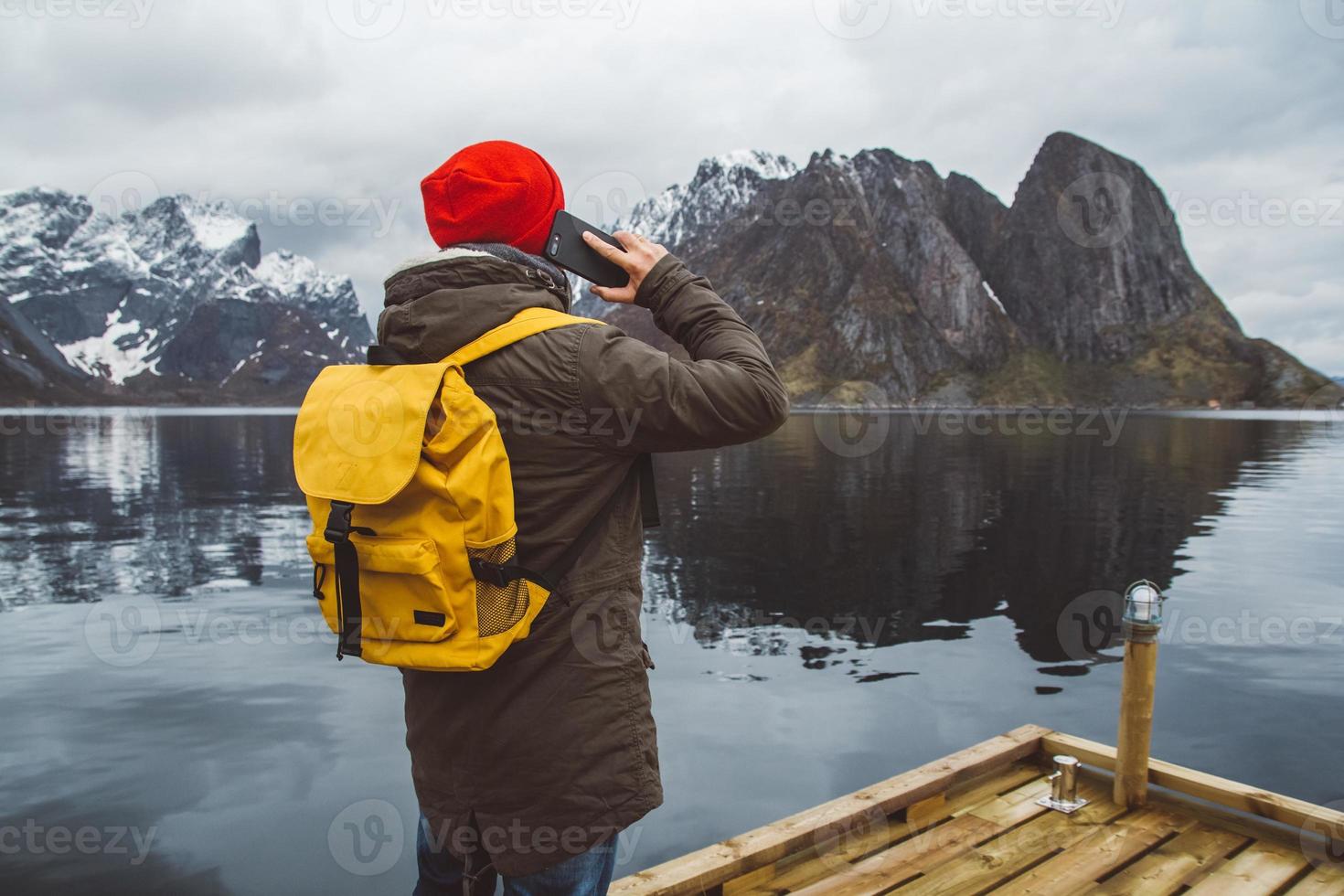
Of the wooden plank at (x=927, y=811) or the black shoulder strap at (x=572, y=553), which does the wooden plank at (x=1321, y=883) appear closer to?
the wooden plank at (x=927, y=811)

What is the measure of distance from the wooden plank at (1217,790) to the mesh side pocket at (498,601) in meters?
6.20

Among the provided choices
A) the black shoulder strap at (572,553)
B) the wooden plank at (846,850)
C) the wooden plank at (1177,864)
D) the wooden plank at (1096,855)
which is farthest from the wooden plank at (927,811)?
the black shoulder strap at (572,553)

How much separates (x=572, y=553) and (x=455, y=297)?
96cm

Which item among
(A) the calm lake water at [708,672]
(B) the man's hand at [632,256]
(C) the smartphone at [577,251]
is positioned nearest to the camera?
(C) the smartphone at [577,251]

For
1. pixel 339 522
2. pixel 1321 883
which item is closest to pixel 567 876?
pixel 339 522

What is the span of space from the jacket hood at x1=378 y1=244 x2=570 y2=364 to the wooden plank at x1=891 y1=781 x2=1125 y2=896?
4.70 meters

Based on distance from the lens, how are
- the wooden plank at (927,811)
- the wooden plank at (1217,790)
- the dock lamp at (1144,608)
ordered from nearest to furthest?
the wooden plank at (1217,790), the wooden plank at (927,811), the dock lamp at (1144,608)

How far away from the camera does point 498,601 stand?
290 centimetres

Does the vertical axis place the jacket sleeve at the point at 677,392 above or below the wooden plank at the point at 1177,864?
above

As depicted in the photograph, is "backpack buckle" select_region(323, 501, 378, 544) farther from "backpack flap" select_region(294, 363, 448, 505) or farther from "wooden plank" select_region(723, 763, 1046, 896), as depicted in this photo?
"wooden plank" select_region(723, 763, 1046, 896)

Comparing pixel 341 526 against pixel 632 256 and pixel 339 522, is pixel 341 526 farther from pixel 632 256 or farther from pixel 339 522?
pixel 632 256

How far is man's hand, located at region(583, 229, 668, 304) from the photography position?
10.7 feet

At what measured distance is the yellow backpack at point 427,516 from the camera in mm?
2795

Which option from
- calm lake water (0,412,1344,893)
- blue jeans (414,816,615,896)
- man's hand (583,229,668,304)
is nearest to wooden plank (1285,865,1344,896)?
blue jeans (414,816,615,896)
